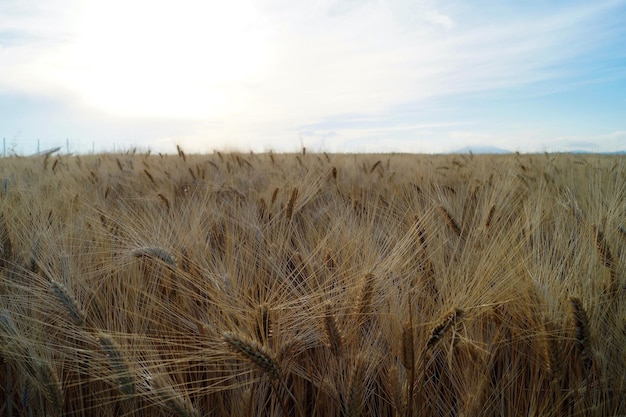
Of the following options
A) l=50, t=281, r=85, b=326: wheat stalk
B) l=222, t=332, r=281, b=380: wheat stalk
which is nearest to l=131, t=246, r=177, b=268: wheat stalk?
l=50, t=281, r=85, b=326: wheat stalk

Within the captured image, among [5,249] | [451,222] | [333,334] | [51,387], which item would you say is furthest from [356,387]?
[5,249]

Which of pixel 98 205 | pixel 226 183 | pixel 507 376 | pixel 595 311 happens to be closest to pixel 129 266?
pixel 98 205

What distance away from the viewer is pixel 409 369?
823 mm

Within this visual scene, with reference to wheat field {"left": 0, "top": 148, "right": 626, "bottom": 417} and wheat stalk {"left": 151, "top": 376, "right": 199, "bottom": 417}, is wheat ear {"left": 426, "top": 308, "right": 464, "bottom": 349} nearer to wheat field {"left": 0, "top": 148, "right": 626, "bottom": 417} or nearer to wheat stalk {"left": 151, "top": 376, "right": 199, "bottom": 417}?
wheat field {"left": 0, "top": 148, "right": 626, "bottom": 417}

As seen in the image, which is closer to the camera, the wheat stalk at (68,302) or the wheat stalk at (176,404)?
the wheat stalk at (176,404)

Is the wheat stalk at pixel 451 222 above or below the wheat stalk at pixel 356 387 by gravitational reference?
above

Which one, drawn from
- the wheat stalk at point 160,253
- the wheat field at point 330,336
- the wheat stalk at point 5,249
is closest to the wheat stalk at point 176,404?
the wheat field at point 330,336

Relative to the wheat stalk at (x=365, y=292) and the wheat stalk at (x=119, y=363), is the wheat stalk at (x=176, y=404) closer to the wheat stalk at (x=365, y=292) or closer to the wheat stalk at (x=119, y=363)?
the wheat stalk at (x=119, y=363)

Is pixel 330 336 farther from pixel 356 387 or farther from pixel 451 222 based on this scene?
pixel 451 222

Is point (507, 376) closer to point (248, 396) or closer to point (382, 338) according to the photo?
point (382, 338)

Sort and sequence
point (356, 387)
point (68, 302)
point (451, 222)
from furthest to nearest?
point (451, 222)
point (68, 302)
point (356, 387)

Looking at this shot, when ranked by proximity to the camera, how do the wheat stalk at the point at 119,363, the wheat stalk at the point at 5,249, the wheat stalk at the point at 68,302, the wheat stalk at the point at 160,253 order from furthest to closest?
the wheat stalk at the point at 5,249 < the wheat stalk at the point at 160,253 < the wheat stalk at the point at 68,302 < the wheat stalk at the point at 119,363

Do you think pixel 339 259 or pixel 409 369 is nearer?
pixel 409 369

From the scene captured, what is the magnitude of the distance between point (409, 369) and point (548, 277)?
60 cm
